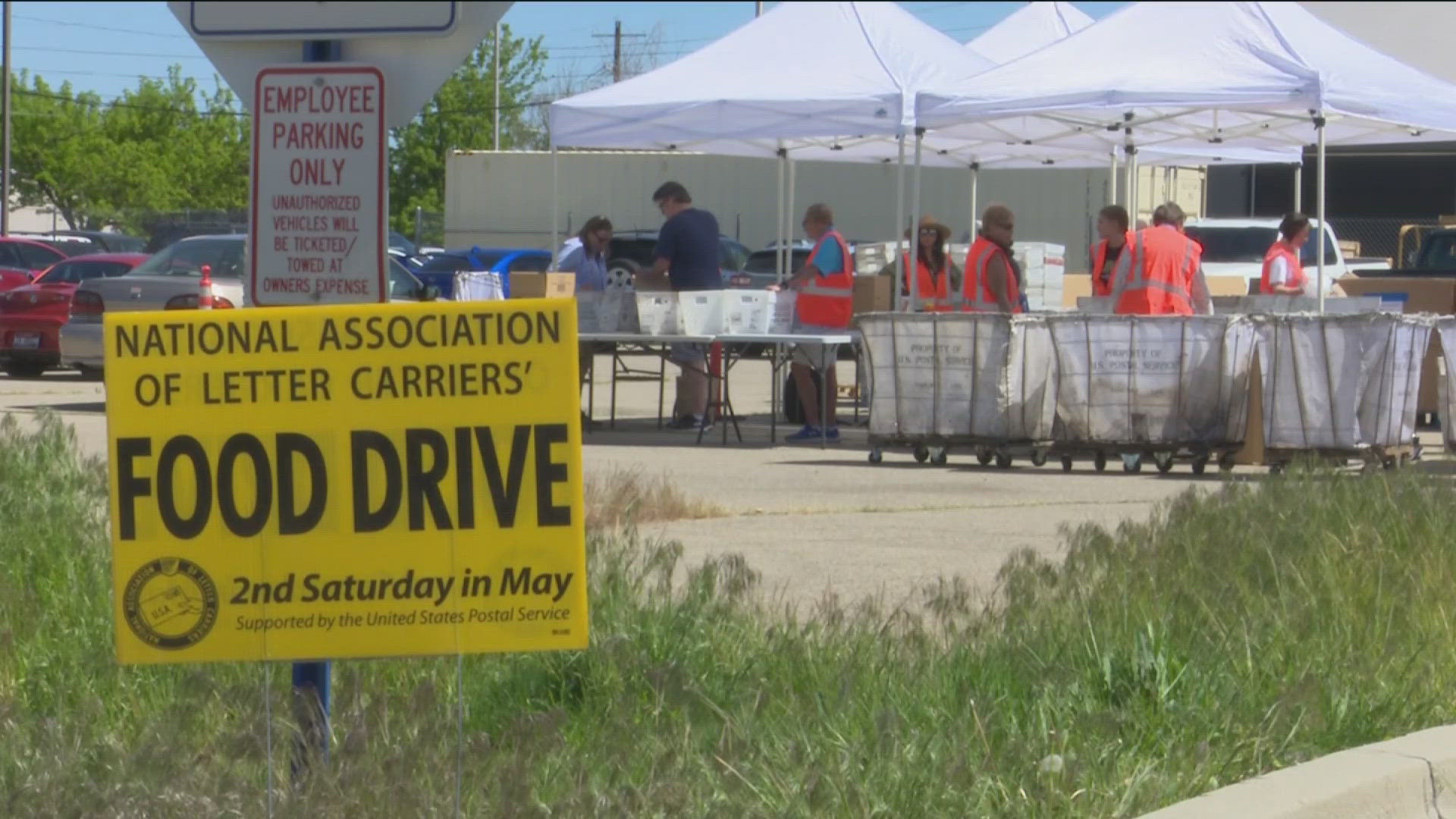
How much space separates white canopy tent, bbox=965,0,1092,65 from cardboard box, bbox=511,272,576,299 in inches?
262

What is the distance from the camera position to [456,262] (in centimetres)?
3350

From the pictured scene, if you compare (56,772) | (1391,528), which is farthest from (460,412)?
(1391,528)

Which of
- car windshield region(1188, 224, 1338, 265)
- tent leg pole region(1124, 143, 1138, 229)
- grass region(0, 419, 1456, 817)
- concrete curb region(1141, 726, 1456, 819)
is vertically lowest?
concrete curb region(1141, 726, 1456, 819)

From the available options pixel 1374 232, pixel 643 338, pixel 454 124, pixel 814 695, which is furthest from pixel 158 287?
pixel 454 124

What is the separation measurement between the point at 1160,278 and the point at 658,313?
371 cm

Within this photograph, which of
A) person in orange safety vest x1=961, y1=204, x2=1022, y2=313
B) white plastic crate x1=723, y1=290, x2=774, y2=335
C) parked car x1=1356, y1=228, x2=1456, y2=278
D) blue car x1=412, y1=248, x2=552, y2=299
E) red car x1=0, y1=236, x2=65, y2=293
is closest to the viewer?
person in orange safety vest x1=961, y1=204, x2=1022, y2=313

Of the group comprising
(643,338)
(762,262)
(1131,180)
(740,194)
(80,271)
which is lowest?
(643,338)

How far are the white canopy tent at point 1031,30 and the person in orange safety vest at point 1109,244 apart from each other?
4888 mm

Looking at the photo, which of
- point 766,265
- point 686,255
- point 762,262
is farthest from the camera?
point 762,262

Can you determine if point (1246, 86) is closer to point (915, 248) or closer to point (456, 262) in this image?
point (915, 248)

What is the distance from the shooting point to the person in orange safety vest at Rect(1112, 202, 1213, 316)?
13.9 metres


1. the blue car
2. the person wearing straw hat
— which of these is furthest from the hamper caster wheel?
the blue car

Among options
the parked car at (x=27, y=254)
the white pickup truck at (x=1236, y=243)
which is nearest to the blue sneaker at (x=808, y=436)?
the white pickup truck at (x=1236, y=243)

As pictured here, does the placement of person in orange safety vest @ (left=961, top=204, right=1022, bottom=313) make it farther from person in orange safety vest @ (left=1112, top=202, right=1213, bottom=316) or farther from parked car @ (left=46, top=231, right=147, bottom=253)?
parked car @ (left=46, top=231, right=147, bottom=253)
